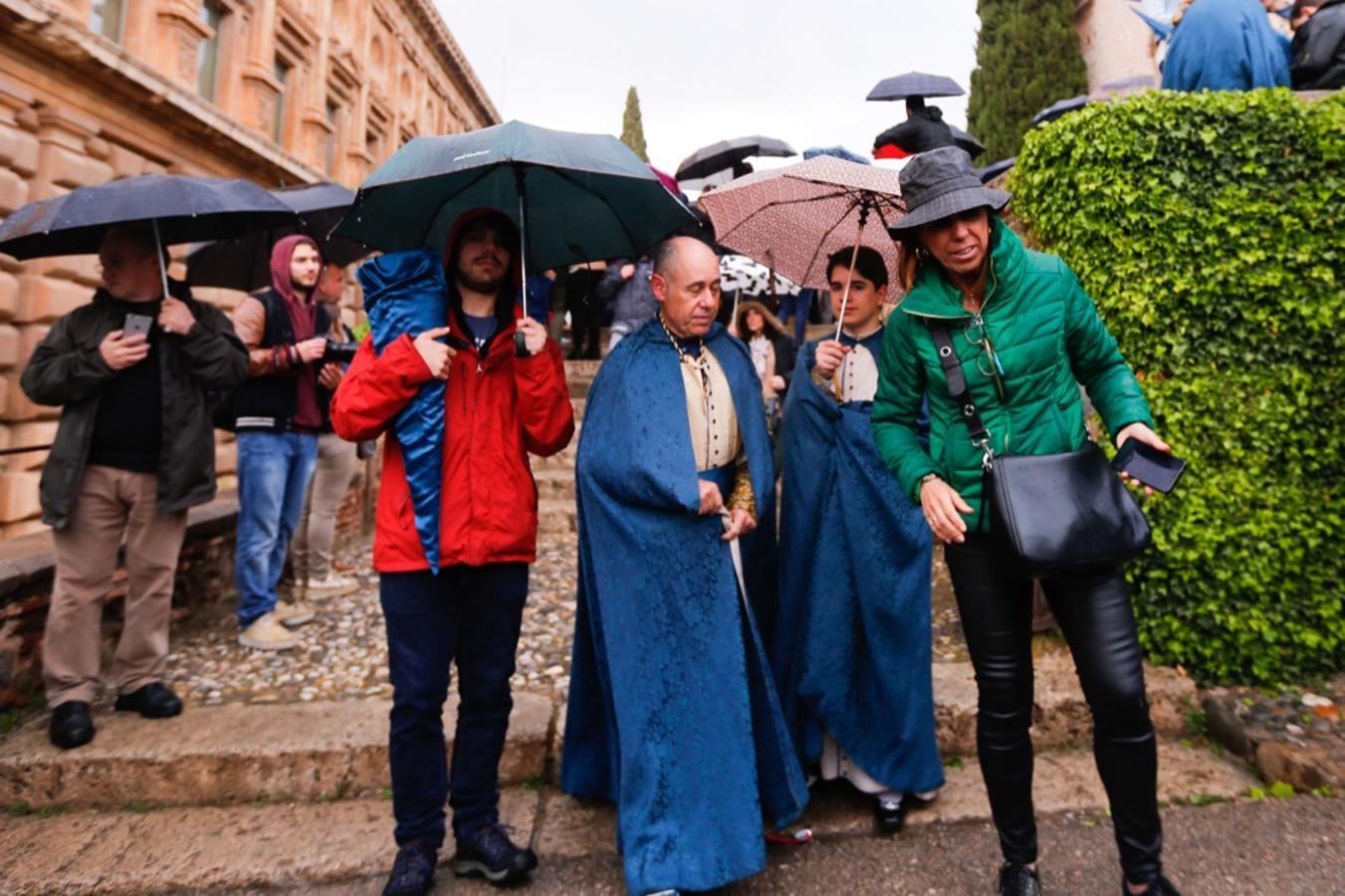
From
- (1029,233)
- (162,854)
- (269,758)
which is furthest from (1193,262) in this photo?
(162,854)

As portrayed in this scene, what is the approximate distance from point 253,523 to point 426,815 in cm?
252

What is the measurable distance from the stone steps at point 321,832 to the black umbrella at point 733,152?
236 inches

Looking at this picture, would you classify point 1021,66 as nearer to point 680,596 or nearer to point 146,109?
point 146,109

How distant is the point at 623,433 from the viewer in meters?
2.53

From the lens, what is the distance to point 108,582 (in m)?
3.37

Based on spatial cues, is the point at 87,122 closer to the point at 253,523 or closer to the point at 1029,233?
the point at 253,523

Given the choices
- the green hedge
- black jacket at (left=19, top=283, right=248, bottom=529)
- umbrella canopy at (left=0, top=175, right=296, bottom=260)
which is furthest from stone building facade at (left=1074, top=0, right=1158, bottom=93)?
black jacket at (left=19, top=283, right=248, bottom=529)

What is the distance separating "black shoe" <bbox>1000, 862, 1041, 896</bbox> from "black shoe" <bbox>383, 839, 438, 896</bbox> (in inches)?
68.4

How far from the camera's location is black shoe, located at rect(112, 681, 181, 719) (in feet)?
11.1

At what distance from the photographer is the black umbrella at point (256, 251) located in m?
4.94

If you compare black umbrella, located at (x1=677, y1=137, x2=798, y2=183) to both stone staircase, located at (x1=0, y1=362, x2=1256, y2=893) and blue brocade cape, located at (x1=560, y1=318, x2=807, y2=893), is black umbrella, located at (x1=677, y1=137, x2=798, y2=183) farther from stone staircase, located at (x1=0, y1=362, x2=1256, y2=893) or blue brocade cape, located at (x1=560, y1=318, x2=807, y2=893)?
stone staircase, located at (x1=0, y1=362, x2=1256, y2=893)

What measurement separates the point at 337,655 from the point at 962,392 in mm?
3624

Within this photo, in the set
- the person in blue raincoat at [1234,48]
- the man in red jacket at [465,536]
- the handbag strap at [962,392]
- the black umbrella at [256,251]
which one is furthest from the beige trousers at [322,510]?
the person in blue raincoat at [1234,48]

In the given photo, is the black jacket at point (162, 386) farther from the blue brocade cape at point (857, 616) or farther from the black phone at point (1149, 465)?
the black phone at point (1149, 465)
